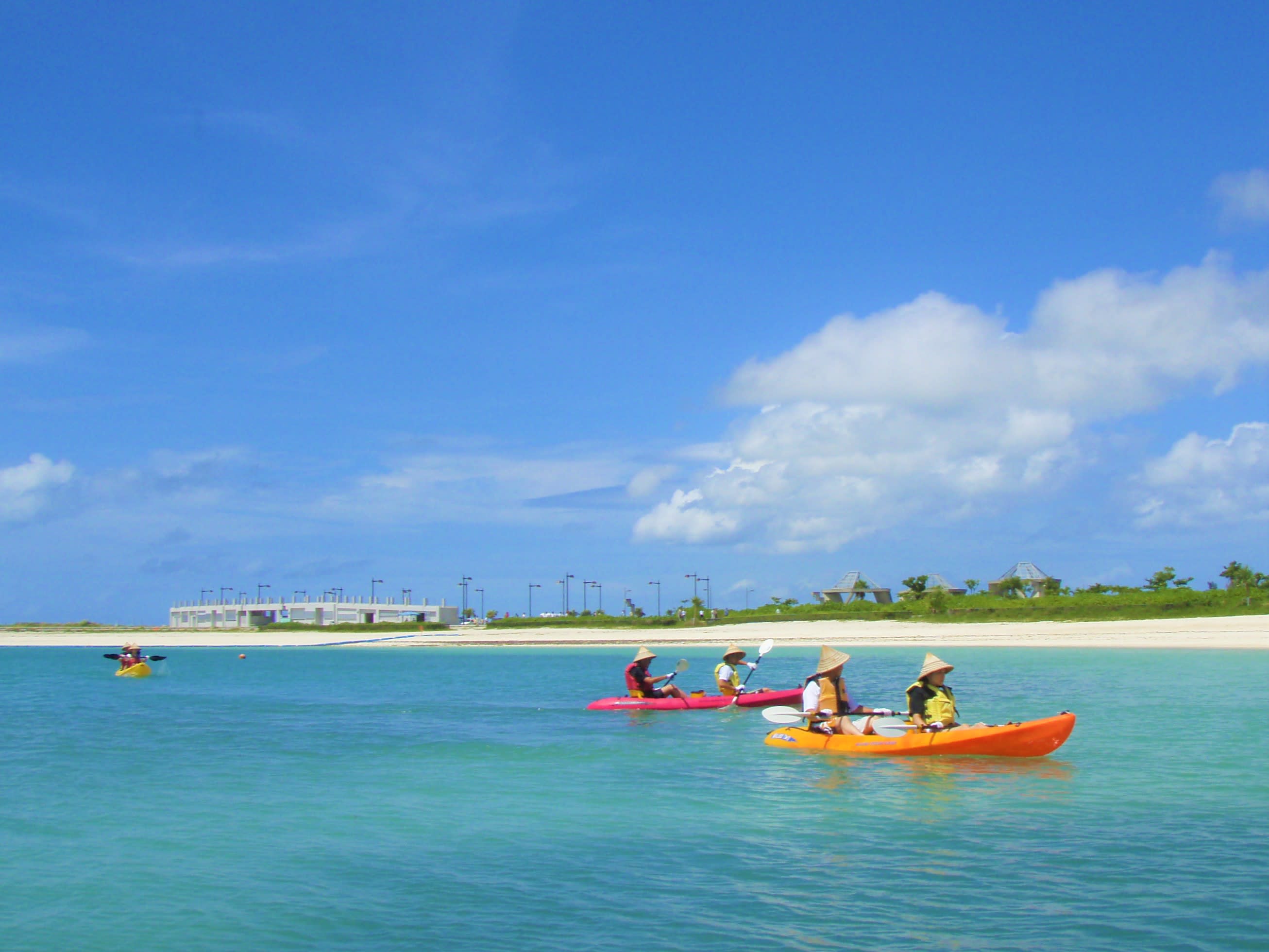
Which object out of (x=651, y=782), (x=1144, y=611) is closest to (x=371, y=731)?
(x=651, y=782)

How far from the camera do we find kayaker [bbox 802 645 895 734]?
66.6ft

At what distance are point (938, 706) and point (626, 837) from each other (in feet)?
25.5

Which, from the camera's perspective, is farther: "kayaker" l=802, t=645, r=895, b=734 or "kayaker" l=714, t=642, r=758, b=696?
"kayaker" l=714, t=642, r=758, b=696

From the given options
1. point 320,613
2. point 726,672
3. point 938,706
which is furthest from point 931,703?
point 320,613

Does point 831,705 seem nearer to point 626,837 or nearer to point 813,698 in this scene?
point 813,698

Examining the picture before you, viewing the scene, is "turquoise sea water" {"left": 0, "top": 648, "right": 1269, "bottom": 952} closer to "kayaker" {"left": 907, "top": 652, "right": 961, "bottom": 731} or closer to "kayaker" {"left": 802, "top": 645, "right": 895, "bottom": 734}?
"kayaker" {"left": 907, "top": 652, "right": 961, "bottom": 731}

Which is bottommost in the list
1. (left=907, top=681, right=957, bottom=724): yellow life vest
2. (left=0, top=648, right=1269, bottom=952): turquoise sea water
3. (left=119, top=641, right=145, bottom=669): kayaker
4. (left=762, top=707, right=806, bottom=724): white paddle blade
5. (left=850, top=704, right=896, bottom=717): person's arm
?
(left=0, top=648, right=1269, bottom=952): turquoise sea water

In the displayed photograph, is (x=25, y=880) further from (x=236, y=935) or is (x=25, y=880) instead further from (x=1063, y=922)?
(x=1063, y=922)

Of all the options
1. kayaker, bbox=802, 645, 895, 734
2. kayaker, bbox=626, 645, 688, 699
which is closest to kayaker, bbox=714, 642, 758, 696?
kayaker, bbox=626, 645, 688, 699

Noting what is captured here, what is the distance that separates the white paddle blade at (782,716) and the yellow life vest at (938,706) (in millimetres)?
3408

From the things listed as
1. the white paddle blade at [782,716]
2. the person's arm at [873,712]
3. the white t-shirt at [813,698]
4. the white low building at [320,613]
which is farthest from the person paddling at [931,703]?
the white low building at [320,613]

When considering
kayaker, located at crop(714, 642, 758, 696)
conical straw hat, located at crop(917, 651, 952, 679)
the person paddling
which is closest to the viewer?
conical straw hat, located at crop(917, 651, 952, 679)

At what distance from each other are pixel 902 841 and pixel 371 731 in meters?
17.6

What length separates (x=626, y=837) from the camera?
1392 cm
